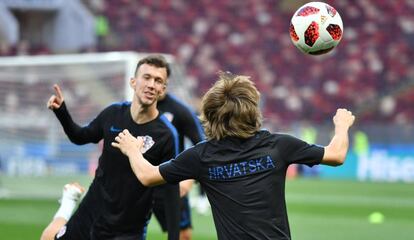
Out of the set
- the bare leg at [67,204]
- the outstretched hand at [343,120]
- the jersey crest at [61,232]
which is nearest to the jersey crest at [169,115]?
the bare leg at [67,204]

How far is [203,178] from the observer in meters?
5.05

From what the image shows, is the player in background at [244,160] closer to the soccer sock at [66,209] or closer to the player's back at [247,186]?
the player's back at [247,186]

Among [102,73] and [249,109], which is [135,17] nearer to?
[102,73]

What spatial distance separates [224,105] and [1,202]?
11376 mm

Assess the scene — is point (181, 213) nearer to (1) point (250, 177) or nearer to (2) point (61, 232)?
(2) point (61, 232)

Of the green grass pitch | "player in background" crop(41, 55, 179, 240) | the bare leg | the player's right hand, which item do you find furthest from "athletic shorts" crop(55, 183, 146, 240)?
the green grass pitch

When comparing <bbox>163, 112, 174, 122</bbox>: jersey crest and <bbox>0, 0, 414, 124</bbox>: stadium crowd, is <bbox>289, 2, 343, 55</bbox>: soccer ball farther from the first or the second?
<bbox>0, 0, 414, 124</bbox>: stadium crowd

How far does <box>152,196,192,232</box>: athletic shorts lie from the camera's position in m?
8.20

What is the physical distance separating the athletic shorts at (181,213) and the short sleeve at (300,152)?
335 cm

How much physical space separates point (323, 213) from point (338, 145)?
9642mm

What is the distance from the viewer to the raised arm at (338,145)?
496 centimetres

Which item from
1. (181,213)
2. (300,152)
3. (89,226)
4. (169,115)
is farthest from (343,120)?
(181,213)

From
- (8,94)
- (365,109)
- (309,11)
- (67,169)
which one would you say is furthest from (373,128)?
(309,11)

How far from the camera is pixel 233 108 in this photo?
490cm
